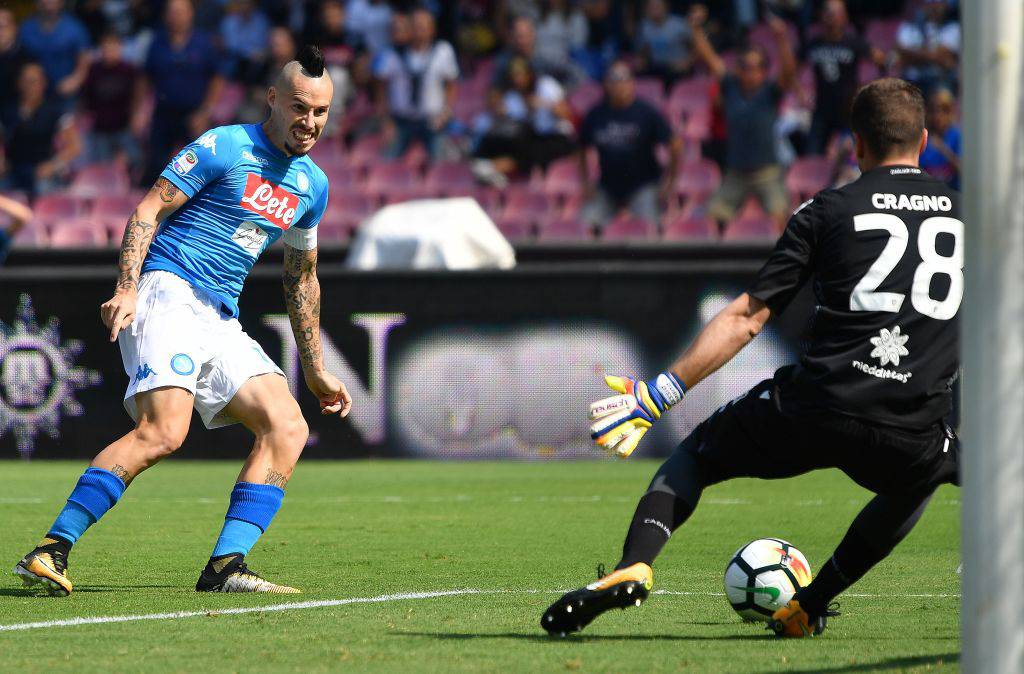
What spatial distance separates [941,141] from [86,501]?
8949mm

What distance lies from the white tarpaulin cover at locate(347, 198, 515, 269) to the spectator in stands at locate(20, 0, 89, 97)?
5487mm

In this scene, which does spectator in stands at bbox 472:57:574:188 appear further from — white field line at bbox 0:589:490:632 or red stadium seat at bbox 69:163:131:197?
white field line at bbox 0:589:490:632

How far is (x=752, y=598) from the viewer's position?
5434 mm

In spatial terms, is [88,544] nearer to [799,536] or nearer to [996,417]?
[799,536]

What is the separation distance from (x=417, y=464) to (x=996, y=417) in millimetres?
9560

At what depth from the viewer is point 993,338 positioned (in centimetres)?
337

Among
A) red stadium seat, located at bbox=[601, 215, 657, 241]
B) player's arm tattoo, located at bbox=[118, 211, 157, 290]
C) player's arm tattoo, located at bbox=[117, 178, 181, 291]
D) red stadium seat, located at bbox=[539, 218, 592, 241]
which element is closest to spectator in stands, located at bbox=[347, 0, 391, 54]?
red stadium seat, located at bbox=[539, 218, 592, 241]

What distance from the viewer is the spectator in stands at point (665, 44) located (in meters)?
17.6

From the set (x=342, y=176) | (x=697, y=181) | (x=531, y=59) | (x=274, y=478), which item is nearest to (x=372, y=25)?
(x=342, y=176)

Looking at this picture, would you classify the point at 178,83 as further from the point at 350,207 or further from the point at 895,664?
the point at 895,664

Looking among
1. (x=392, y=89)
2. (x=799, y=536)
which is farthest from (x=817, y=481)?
(x=392, y=89)

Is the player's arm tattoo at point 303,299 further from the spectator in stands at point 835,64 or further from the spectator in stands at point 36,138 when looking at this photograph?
the spectator in stands at point 36,138

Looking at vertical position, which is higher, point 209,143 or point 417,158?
point 209,143

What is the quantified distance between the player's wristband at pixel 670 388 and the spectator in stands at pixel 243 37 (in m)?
15.0
